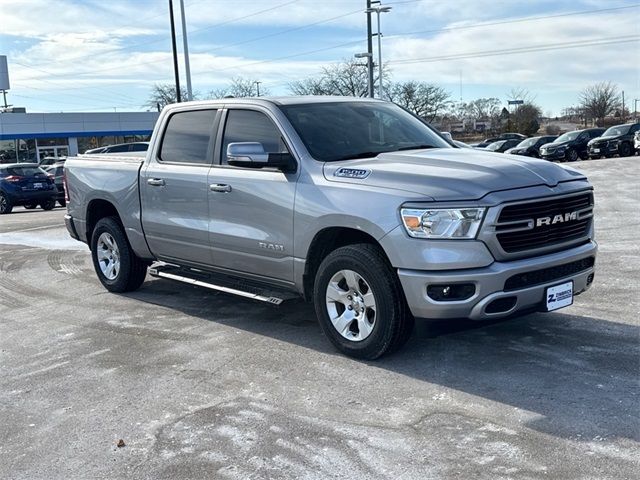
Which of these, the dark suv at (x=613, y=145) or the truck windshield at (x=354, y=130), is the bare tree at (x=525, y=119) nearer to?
the dark suv at (x=613, y=145)

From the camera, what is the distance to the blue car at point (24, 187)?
2123 cm

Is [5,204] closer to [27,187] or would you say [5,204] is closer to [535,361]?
[27,187]

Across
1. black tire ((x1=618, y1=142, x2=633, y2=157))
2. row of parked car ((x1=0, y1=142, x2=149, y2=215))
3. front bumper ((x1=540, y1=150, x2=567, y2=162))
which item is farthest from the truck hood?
black tire ((x1=618, y1=142, x2=633, y2=157))

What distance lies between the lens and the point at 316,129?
19.4ft

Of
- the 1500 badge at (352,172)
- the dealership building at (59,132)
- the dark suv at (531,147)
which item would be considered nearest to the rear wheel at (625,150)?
the dark suv at (531,147)

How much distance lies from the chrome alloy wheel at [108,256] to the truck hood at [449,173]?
351 centimetres

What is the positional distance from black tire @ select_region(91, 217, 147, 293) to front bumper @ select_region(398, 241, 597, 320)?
396cm

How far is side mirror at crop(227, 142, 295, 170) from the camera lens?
5574 mm

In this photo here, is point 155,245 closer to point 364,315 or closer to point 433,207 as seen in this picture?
point 364,315

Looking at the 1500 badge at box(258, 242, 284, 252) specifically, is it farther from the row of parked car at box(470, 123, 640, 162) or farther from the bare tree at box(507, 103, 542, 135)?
the bare tree at box(507, 103, 542, 135)

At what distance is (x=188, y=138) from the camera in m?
6.89

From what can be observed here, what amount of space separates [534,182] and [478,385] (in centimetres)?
146

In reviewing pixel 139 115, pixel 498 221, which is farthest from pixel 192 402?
pixel 139 115

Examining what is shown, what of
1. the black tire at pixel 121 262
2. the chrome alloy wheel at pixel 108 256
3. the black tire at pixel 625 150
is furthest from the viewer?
the black tire at pixel 625 150
